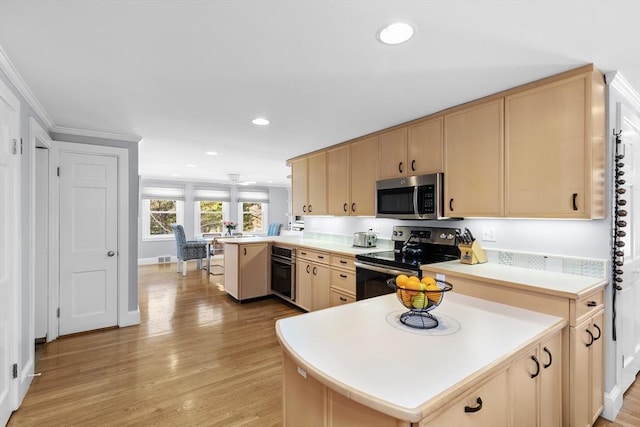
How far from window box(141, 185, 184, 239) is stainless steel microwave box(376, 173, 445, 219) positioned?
6535 millimetres

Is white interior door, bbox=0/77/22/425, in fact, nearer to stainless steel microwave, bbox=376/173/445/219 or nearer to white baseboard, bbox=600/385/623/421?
stainless steel microwave, bbox=376/173/445/219

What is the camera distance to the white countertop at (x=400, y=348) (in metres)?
0.87

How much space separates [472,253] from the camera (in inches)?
99.3

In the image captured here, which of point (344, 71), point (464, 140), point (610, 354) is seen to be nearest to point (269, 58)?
point (344, 71)

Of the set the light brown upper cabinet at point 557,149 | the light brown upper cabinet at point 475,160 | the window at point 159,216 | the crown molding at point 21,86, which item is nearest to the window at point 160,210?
the window at point 159,216

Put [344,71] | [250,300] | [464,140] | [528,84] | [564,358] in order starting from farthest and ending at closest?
1. [250,300]
2. [464,140]
3. [528,84]
4. [344,71]
5. [564,358]

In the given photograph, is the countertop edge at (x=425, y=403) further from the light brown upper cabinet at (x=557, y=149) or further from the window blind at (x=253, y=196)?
the window blind at (x=253, y=196)

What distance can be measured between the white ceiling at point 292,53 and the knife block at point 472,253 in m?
1.18

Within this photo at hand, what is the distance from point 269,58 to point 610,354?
288 cm

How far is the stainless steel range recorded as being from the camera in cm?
279

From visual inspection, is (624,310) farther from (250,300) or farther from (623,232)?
(250,300)

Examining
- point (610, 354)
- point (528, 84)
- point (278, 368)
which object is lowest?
point (278, 368)

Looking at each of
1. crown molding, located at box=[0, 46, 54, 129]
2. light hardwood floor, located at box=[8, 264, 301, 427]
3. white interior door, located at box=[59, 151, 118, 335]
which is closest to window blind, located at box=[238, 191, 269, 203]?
light hardwood floor, located at box=[8, 264, 301, 427]

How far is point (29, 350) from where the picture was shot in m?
2.49
